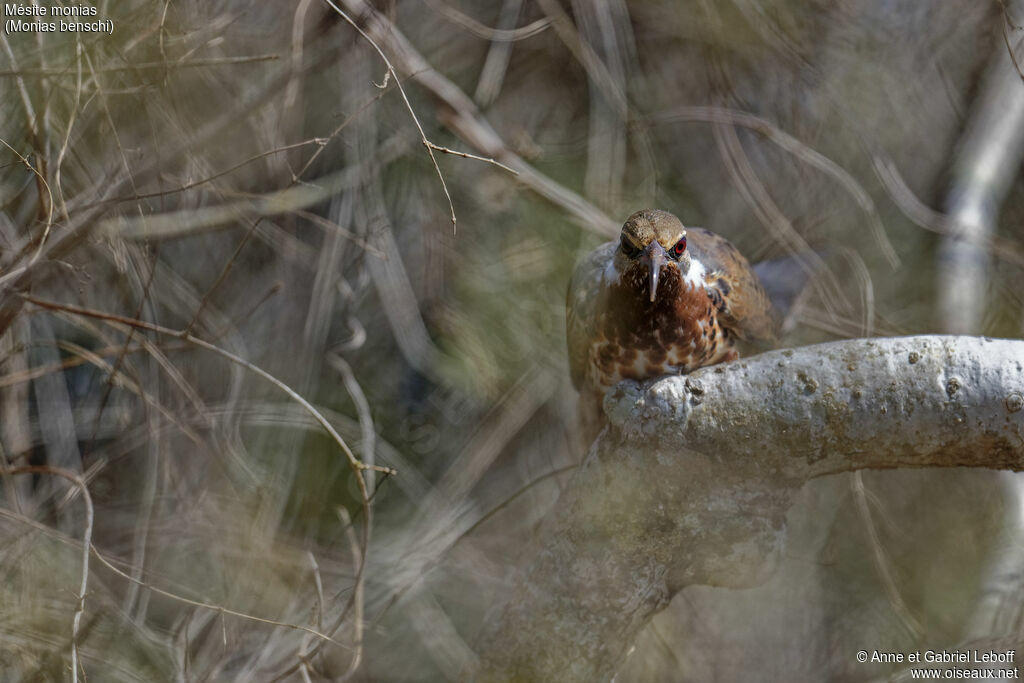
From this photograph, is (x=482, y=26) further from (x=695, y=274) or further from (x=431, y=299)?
(x=695, y=274)

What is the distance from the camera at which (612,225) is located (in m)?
3.27

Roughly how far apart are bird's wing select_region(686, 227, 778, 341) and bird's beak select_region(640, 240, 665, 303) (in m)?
0.36

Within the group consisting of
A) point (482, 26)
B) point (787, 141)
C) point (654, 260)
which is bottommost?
point (654, 260)

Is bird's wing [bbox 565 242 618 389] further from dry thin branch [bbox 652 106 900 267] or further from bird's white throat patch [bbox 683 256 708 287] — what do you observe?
dry thin branch [bbox 652 106 900 267]

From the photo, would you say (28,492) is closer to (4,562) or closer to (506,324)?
(4,562)

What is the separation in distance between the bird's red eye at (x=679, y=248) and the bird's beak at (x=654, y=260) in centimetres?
7

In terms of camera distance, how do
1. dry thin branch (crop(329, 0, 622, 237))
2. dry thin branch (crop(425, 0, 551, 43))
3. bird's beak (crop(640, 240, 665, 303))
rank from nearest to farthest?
bird's beak (crop(640, 240, 665, 303)), dry thin branch (crop(329, 0, 622, 237)), dry thin branch (crop(425, 0, 551, 43))

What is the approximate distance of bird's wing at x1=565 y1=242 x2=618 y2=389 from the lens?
2.67 m

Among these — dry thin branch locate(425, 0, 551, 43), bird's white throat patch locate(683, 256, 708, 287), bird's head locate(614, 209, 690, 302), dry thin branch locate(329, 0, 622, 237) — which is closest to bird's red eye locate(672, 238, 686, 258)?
bird's head locate(614, 209, 690, 302)

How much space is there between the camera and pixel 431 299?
148 inches

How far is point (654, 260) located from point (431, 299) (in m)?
1.66

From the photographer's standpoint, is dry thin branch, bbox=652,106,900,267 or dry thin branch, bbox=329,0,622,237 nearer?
dry thin branch, bbox=329,0,622,237

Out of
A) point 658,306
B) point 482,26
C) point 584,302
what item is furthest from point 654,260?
point 482,26

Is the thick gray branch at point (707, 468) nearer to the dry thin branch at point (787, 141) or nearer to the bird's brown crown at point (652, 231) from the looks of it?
the bird's brown crown at point (652, 231)
